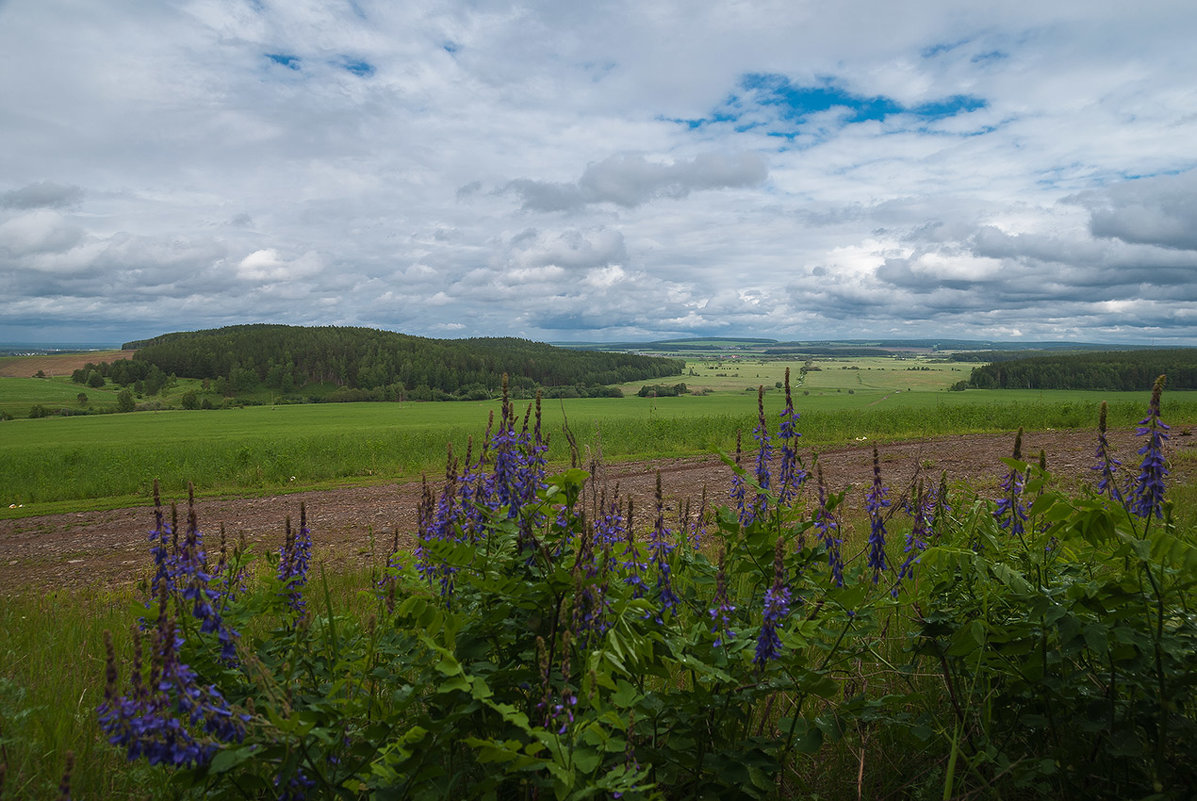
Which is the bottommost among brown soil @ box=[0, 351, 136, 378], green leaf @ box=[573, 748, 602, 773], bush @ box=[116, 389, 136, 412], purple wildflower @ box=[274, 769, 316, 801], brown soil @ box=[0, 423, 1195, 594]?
brown soil @ box=[0, 423, 1195, 594]

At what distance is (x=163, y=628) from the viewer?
1.96 metres

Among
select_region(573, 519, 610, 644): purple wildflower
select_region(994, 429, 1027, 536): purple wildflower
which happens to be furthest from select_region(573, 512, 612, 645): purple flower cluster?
select_region(994, 429, 1027, 536): purple wildflower

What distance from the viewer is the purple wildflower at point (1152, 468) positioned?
2.79 metres

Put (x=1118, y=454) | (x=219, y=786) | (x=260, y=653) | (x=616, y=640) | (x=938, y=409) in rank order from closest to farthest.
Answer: (x=616, y=640) → (x=219, y=786) → (x=260, y=653) → (x=1118, y=454) → (x=938, y=409)

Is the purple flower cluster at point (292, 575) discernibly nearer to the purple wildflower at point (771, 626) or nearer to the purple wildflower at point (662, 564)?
the purple wildflower at point (662, 564)

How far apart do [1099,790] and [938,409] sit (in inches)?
1352

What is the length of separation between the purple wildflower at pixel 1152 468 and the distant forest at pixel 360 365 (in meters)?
72.4

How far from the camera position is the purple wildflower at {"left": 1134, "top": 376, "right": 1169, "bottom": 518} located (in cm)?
279

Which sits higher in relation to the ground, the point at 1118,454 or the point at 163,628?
the point at 163,628

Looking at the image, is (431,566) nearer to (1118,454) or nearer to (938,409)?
(1118,454)

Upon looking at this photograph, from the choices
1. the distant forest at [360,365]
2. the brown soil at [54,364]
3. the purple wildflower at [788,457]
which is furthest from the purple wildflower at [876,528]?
the brown soil at [54,364]

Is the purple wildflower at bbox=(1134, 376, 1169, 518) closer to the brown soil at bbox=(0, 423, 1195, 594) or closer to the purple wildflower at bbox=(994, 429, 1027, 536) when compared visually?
the purple wildflower at bbox=(994, 429, 1027, 536)

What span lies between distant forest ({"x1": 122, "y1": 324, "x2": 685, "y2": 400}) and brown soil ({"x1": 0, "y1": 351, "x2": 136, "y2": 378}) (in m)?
4.65

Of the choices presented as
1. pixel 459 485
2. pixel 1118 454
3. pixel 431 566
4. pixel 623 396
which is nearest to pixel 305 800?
pixel 431 566
